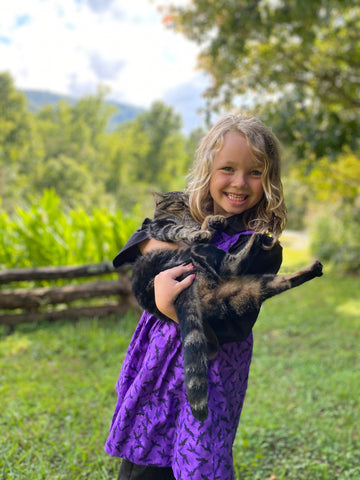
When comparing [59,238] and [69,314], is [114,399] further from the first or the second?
[59,238]

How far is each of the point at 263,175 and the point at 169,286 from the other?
1.52 ft

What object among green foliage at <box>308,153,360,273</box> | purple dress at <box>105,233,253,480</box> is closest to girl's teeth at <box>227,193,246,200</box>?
purple dress at <box>105,233,253,480</box>

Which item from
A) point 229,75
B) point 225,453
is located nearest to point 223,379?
point 225,453

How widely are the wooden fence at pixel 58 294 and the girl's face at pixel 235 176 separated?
11.5 feet

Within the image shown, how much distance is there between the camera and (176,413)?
1.46 m

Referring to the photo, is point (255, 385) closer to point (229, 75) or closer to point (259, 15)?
point (259, 15)

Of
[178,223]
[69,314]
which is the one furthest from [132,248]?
[69,314]

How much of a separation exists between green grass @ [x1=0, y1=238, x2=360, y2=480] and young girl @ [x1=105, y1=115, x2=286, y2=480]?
0.24 metres

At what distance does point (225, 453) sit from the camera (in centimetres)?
136

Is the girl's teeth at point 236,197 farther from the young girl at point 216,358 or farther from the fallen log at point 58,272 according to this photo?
the fallen log at point 58,272

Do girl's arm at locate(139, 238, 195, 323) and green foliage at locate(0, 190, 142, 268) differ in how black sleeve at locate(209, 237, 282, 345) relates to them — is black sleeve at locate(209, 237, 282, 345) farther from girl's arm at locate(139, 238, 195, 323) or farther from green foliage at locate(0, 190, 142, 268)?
green foliage at locate(0, 190, 142, 268)

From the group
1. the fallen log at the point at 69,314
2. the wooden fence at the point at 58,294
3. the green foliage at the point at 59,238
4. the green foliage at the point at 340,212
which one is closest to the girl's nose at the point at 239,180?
the wooden fence at the point at 58,294

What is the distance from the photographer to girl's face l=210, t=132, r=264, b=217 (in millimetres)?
1415

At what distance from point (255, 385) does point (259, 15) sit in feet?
15.3
